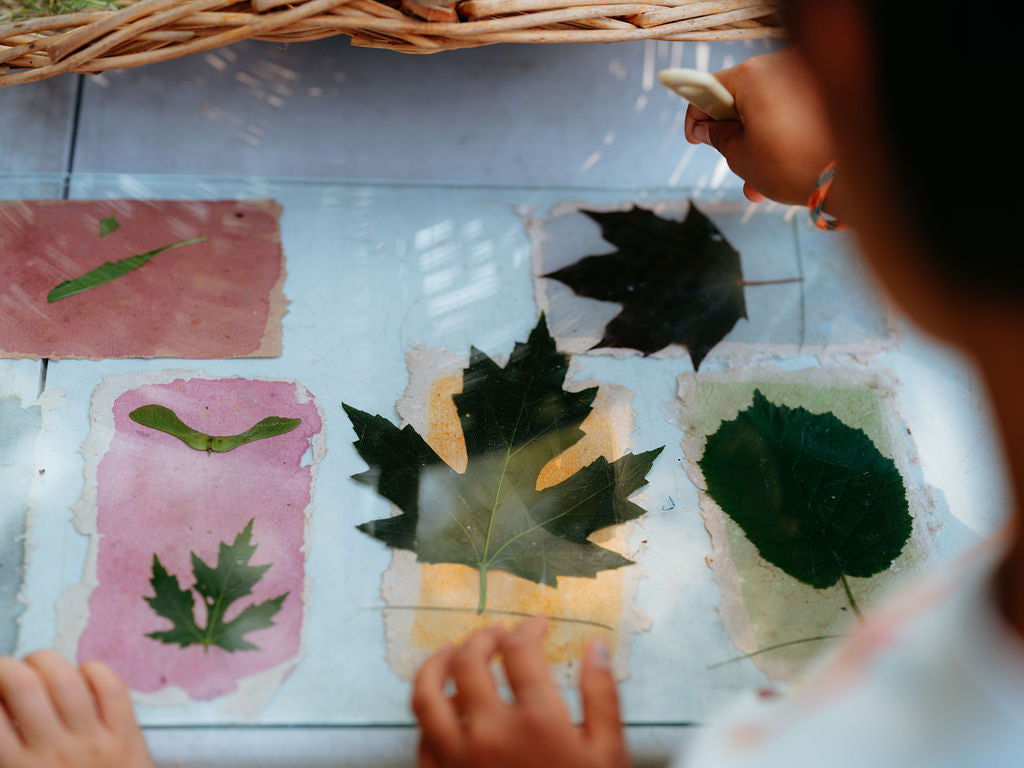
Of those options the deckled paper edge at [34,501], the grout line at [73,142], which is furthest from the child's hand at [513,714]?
the grout line at [73,142]

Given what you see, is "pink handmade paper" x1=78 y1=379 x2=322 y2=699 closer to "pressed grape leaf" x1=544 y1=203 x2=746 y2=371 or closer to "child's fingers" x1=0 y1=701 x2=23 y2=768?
"child's fingers" x1=0 y1=701 x2=23 y2=768

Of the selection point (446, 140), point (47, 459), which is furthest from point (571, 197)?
point (47, 459)

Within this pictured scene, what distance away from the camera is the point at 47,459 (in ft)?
1.73

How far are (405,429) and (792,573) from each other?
0.84 feet

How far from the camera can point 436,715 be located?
16.5 inches

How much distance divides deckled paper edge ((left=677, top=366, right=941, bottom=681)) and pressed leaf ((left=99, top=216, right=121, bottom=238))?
43cm

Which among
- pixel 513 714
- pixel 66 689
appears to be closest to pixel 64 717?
pixel 66 689

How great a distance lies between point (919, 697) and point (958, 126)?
0.65ft

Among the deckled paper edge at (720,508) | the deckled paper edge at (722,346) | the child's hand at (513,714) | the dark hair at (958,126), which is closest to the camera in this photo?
the dark hair at (958,126)

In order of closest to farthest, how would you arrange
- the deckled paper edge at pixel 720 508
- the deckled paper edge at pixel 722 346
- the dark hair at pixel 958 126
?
1. the dark hair at pixel 958 126
2. the deckled paper edge at pixel 720 508
3. the deckled paper edge at pixel 722 346

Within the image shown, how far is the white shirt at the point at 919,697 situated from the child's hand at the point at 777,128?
0.33 m

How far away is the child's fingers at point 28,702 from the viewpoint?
0.42 m

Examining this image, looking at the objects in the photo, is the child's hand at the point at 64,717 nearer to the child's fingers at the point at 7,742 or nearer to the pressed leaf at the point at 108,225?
the child's fingers at the point at 7,742

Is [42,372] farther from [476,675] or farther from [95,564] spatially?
[476,675]
